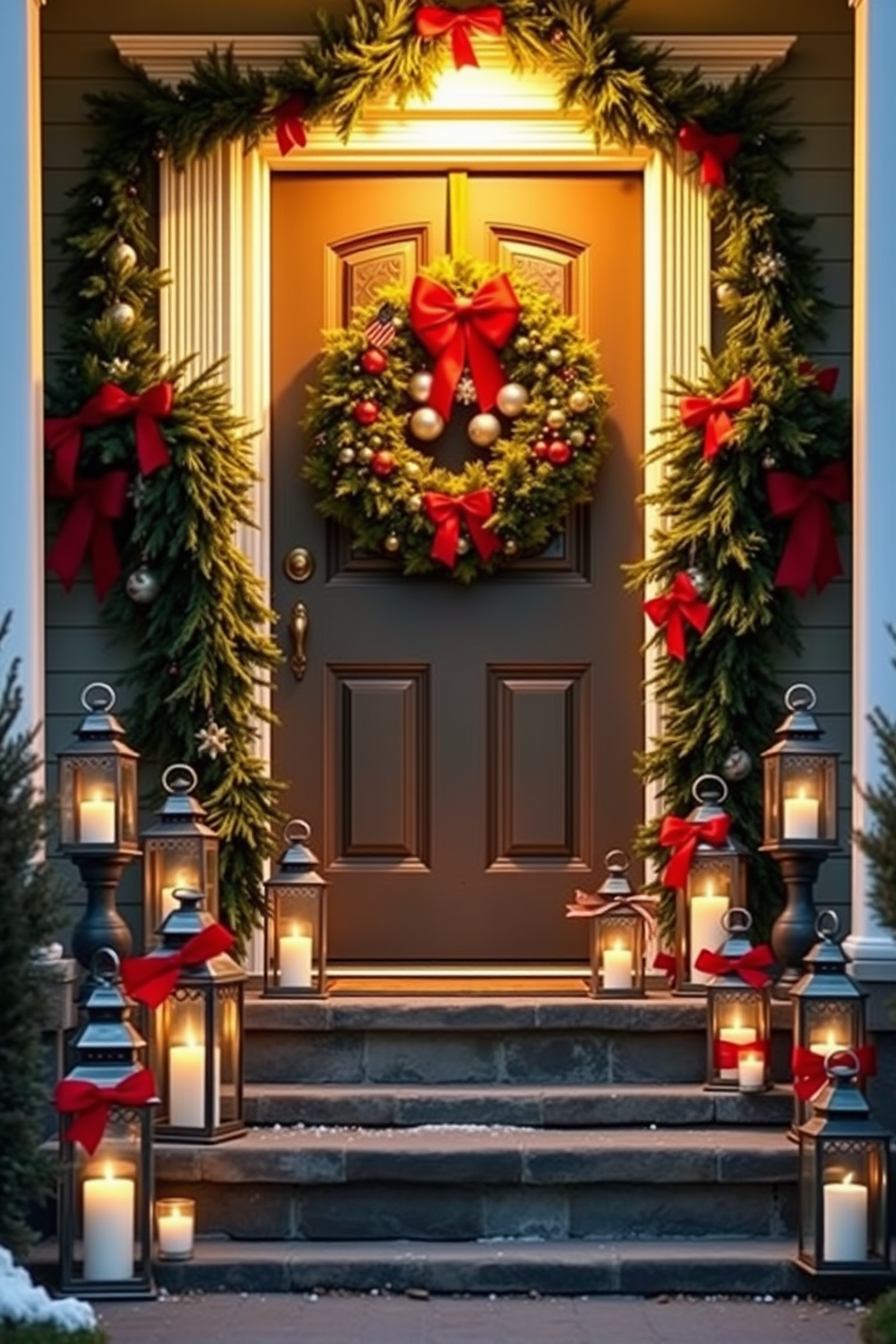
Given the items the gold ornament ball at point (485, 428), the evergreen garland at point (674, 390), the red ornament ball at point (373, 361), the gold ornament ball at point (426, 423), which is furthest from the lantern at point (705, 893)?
the red ornament ball at point (373, 361)

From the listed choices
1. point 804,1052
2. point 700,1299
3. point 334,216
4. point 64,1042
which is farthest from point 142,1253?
point 334,216

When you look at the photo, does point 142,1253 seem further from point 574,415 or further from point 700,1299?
point 574,415

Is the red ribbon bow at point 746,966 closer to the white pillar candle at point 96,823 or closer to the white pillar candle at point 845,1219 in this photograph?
the white pillar candle at point 845,1219

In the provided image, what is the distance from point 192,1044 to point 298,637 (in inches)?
63.2

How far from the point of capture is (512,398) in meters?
7.28

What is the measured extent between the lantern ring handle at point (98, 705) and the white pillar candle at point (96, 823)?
0.25 metres

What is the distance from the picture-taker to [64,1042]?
6562 millimetres

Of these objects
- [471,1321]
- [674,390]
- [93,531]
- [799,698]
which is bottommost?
[471,1321]

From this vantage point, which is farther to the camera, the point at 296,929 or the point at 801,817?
the point at 296,929

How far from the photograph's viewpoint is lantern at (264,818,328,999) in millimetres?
6754

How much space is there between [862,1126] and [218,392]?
289 centimetres

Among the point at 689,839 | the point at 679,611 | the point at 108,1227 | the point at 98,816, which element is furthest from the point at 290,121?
the point at 108,1227

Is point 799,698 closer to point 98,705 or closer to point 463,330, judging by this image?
point 463,330

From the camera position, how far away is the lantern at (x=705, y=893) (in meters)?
6.87
